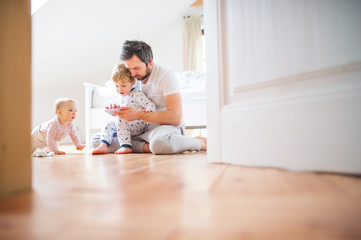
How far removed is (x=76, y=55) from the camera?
13.0 ft

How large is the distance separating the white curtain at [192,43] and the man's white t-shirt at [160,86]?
3.73 meters

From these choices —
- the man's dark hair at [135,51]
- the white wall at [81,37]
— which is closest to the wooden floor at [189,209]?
the man's dark hair at [135,51]

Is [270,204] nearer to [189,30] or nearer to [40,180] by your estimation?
[40,180]

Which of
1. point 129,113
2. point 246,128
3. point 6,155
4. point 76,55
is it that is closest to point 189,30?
point 76,55

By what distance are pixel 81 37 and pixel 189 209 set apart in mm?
3919

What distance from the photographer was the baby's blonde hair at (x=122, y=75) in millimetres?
1708

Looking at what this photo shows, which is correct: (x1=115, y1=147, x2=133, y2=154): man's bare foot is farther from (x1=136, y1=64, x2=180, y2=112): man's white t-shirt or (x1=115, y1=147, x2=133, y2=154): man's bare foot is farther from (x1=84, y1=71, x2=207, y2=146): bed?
(x1=84, y1=71, x2=207, y2=146): bed

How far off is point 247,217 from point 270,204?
0.25 ft

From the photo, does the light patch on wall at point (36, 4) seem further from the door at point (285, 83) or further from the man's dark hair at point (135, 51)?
the door at point (285, 83)

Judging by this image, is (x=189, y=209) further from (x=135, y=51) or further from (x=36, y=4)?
(x=36, y=4)

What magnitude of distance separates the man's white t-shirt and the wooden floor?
103 centimetres

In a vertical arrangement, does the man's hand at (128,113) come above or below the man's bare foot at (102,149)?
above

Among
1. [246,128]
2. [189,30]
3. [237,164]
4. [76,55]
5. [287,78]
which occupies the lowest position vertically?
[237,164]


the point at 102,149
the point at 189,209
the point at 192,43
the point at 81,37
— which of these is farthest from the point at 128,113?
the point at 192,43
